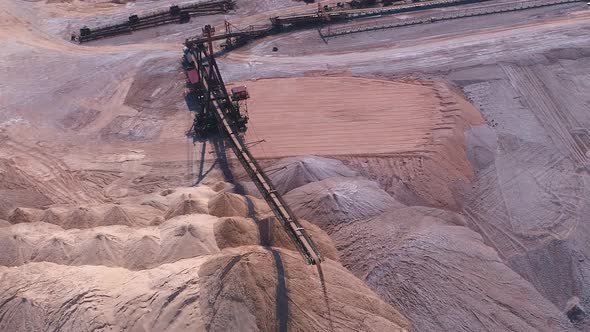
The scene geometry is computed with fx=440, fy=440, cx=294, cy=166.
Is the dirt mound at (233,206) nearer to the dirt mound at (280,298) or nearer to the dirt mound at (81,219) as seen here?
the dirt mound at (280,298)

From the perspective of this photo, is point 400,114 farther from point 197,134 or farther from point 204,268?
point 204,268

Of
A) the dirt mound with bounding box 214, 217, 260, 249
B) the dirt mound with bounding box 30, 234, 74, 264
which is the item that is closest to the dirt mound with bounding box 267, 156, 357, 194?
the dirt mound with bounding box 214, 217, 260, 249

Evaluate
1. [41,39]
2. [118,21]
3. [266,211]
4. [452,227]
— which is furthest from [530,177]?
[41,39]

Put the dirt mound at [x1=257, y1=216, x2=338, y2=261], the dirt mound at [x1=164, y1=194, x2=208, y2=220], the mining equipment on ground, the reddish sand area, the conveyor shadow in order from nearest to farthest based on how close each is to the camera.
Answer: the conveyor shadow < the dirt mound at [x1=257, y1=216, x2=338, y2=261] < the dirt mound at [x1=164, y1=194, x2=208, y2=220] < the mining equipment on ground < the reddish sand area

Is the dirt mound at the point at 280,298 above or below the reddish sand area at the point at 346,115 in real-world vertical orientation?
below

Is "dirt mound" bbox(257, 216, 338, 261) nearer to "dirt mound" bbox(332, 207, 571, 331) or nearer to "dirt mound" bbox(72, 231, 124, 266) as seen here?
"dirt mound" bbox(332, 207, 571, 331)

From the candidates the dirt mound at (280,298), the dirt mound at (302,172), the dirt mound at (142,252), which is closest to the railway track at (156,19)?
the dirt mound at (302,172)

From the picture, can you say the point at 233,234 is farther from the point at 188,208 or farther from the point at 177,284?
the point at 177,284
